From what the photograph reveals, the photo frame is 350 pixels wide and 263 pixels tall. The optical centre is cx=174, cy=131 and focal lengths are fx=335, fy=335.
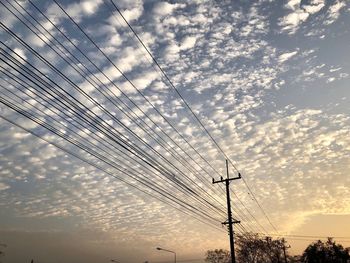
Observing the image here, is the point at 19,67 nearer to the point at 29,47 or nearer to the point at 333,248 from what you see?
the point at 29,47

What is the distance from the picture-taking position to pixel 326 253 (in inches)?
4018

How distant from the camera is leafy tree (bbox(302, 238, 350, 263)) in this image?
99.7 metres

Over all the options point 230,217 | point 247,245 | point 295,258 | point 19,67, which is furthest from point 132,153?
point 295,258

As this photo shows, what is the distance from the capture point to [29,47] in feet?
33.2

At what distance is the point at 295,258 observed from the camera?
137 metres

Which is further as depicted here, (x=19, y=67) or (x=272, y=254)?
(x=272, y=254)

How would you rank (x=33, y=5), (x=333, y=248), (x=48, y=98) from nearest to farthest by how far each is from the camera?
(x=33, y=5), (x=48, y=98), (x=333, y=248)

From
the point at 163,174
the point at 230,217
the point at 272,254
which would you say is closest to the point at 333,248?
the point at 272,254

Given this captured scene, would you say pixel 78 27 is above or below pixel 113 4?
below

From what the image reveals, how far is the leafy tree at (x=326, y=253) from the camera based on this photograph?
99.7 m

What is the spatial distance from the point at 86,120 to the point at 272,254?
85128mm

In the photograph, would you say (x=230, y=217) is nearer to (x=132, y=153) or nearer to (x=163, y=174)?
(x=163, y=174)

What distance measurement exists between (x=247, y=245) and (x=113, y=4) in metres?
85.7

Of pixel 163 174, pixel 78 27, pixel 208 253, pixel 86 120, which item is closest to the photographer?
pixel 78 27
